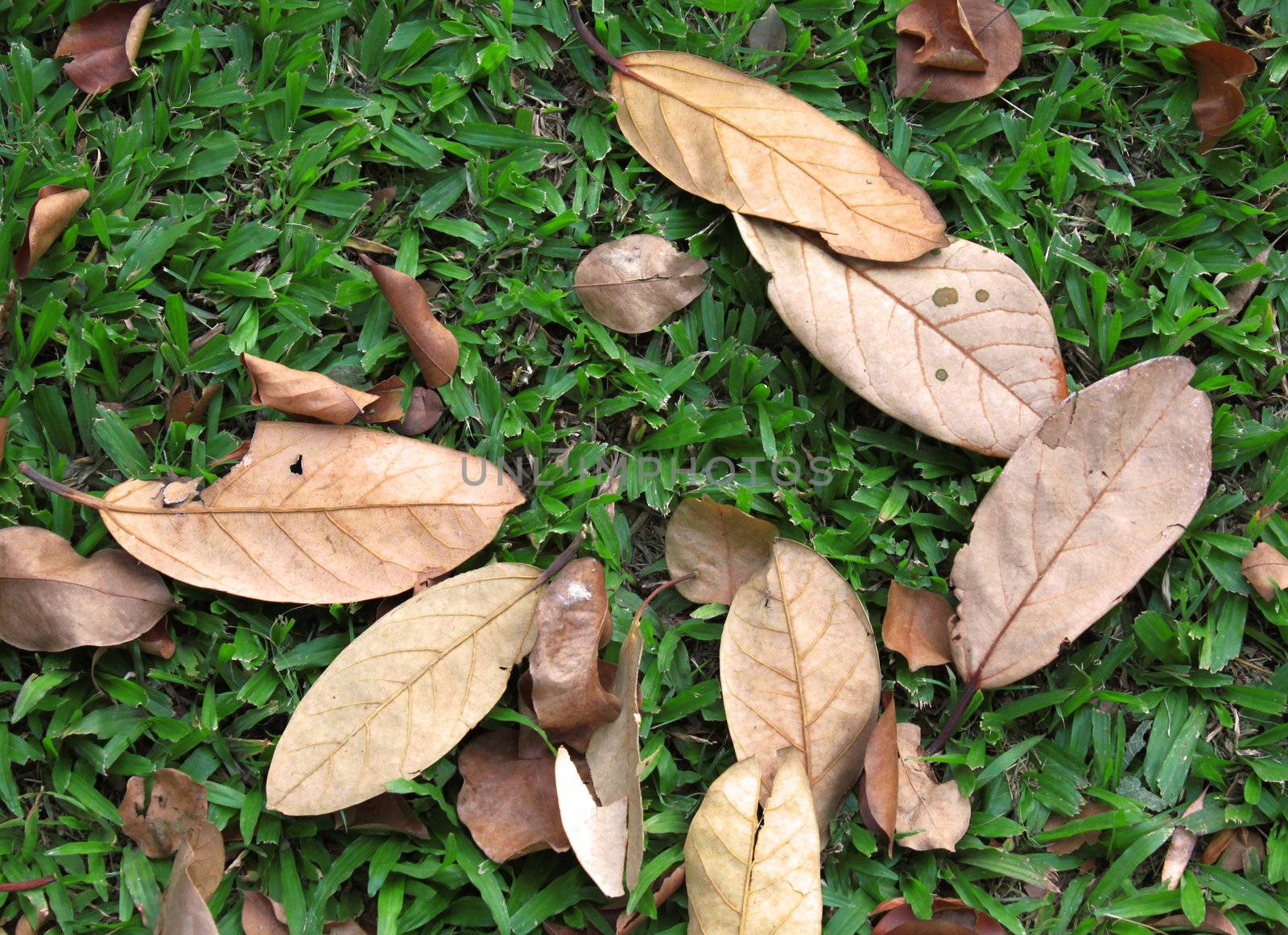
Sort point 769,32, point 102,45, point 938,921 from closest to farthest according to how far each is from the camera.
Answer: point 938,921
point 102,45
point 769,32

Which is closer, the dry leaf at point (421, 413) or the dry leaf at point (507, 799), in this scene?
the dry leaf at point (507, 799)

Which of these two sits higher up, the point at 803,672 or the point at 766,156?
the point at 766,156

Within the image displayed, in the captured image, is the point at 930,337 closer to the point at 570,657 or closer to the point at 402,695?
Answer: the point at 570,657

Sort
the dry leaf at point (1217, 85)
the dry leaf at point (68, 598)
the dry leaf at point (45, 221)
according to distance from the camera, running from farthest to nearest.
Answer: the dry leaf at point (1217, 85), the dry leaf at point (45, 221), the dry leaf at point (68, 598)

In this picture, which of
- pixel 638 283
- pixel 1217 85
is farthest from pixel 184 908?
pixel 1217 85

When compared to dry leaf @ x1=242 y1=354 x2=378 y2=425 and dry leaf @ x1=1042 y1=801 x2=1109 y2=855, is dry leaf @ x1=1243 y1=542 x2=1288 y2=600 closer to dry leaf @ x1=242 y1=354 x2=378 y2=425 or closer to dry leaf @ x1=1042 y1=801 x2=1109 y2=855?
dry leaf @ x1=1042 y1=801 x2=1109 y2=855

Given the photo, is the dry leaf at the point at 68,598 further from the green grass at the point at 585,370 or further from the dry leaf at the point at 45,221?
the dry leaf at the point at 45,221

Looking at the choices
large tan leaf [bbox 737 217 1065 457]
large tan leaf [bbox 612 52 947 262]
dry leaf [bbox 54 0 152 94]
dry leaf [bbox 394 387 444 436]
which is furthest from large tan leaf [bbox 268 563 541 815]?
dry leaf [bbox 54 0 152 94]

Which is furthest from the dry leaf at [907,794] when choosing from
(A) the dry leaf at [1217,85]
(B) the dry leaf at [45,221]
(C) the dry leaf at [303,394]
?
(B) the dry leaf at [45,221]
